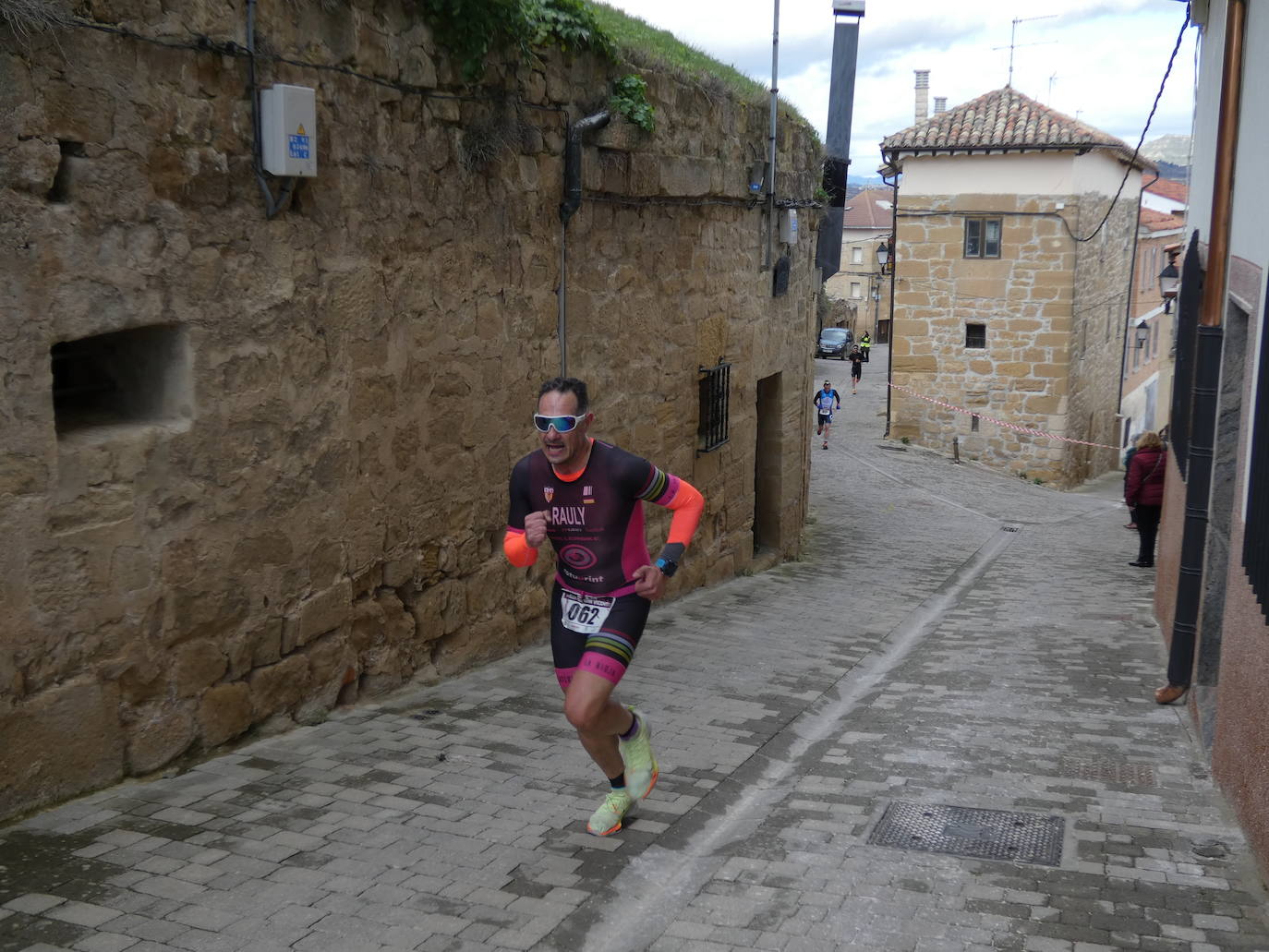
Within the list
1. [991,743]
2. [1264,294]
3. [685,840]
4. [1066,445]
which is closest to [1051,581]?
[991,743]

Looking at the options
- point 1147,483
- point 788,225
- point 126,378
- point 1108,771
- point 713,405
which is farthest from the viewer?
point 1147,483

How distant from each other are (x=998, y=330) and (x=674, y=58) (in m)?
17.3

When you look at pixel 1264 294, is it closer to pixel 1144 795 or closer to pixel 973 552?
pixel 1144 795

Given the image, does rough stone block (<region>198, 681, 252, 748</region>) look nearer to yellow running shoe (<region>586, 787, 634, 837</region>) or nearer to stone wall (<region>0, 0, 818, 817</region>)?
stone wall (<region>0, 0, 818, 817</region>)

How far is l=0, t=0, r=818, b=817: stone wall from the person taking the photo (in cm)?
440

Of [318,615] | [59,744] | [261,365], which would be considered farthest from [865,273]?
[59,744]

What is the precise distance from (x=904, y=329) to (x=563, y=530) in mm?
22514

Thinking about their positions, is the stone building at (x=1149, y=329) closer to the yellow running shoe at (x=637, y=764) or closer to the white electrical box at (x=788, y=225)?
the white electrical box at (x=788, y=225)

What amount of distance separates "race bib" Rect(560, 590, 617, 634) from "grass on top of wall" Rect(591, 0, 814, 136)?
4.57m

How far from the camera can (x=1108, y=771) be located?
573 cm

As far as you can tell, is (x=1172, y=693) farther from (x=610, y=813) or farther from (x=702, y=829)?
(x=610, y=813)

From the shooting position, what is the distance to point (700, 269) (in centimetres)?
973

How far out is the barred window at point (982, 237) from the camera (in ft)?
82.5

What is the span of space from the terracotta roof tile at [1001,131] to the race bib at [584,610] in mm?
22140
